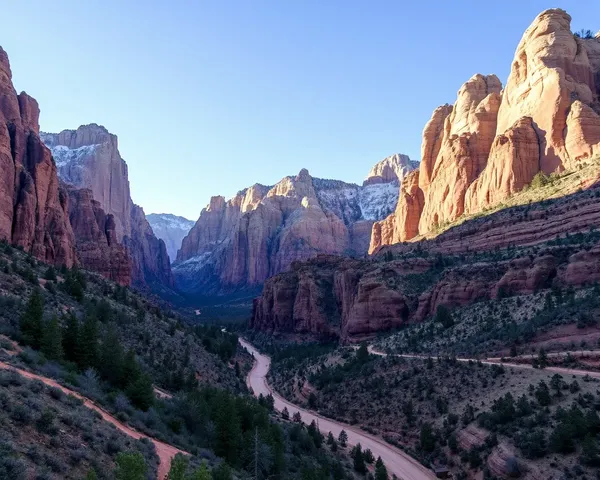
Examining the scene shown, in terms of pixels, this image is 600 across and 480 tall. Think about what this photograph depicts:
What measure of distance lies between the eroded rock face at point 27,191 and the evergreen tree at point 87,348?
147ft

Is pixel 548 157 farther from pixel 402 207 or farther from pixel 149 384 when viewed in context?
pixel 149 384

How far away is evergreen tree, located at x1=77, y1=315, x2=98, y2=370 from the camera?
2467 cm

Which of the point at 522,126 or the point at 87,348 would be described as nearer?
the point at 87,348

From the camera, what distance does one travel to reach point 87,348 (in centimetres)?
2500

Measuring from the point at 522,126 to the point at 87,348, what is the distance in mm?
75350

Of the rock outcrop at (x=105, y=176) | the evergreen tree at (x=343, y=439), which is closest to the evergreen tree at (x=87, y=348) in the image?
the evergreen tree at (x=343, y=439)

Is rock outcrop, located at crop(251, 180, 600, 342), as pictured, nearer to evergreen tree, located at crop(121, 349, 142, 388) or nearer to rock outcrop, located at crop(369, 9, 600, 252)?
rock outcrop, located at crop(369, 9, 600, 252)

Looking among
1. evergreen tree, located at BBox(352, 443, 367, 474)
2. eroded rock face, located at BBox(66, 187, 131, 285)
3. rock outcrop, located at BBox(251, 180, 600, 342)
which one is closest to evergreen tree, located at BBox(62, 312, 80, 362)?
evergreen tree, located at BBox(352, 443, 367, 474)

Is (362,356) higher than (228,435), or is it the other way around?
(362,356)

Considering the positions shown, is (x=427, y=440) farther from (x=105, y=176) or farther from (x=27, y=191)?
(x=105, y=176)

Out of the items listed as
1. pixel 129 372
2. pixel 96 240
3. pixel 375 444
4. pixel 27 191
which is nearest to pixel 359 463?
pixel 375 444

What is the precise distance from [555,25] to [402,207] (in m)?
49.2

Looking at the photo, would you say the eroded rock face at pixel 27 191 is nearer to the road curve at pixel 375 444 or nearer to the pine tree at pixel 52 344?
the road curve at pixel 375 444

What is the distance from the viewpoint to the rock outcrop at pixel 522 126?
244ft
